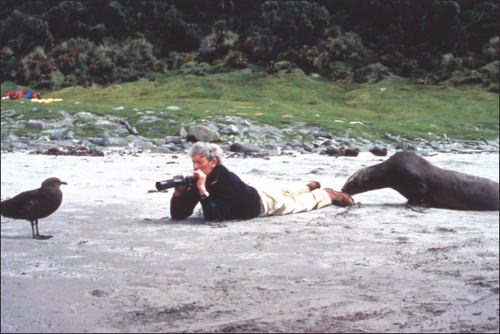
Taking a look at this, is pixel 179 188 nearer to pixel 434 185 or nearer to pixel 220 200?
pixel 220 200

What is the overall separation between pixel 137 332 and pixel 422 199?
151 inches

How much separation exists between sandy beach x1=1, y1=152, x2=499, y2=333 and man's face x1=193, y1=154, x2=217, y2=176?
0.45m

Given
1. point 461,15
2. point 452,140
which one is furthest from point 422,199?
point 461,15

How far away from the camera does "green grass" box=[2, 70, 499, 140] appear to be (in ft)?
31.2

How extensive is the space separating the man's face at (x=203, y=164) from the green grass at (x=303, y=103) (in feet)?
15.6

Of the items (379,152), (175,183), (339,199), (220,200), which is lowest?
(379,152)

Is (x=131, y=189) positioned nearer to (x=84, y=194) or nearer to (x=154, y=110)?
(x=84, y=194)

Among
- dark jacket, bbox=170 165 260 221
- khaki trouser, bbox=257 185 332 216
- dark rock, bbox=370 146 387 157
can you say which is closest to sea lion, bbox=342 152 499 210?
Answer: khaki trouser, bbox=257 185 332 216

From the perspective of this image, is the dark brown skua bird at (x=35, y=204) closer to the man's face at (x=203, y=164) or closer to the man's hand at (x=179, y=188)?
the man's hand at (x=179, y=188)

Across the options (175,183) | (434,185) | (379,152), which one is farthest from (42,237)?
(379,152)

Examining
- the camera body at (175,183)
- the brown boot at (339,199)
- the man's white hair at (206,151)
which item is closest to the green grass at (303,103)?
the brown boot at (339,199)

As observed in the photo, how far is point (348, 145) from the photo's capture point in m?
12.5

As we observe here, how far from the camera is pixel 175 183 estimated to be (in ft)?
13.9

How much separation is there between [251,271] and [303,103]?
19457 millimetres
